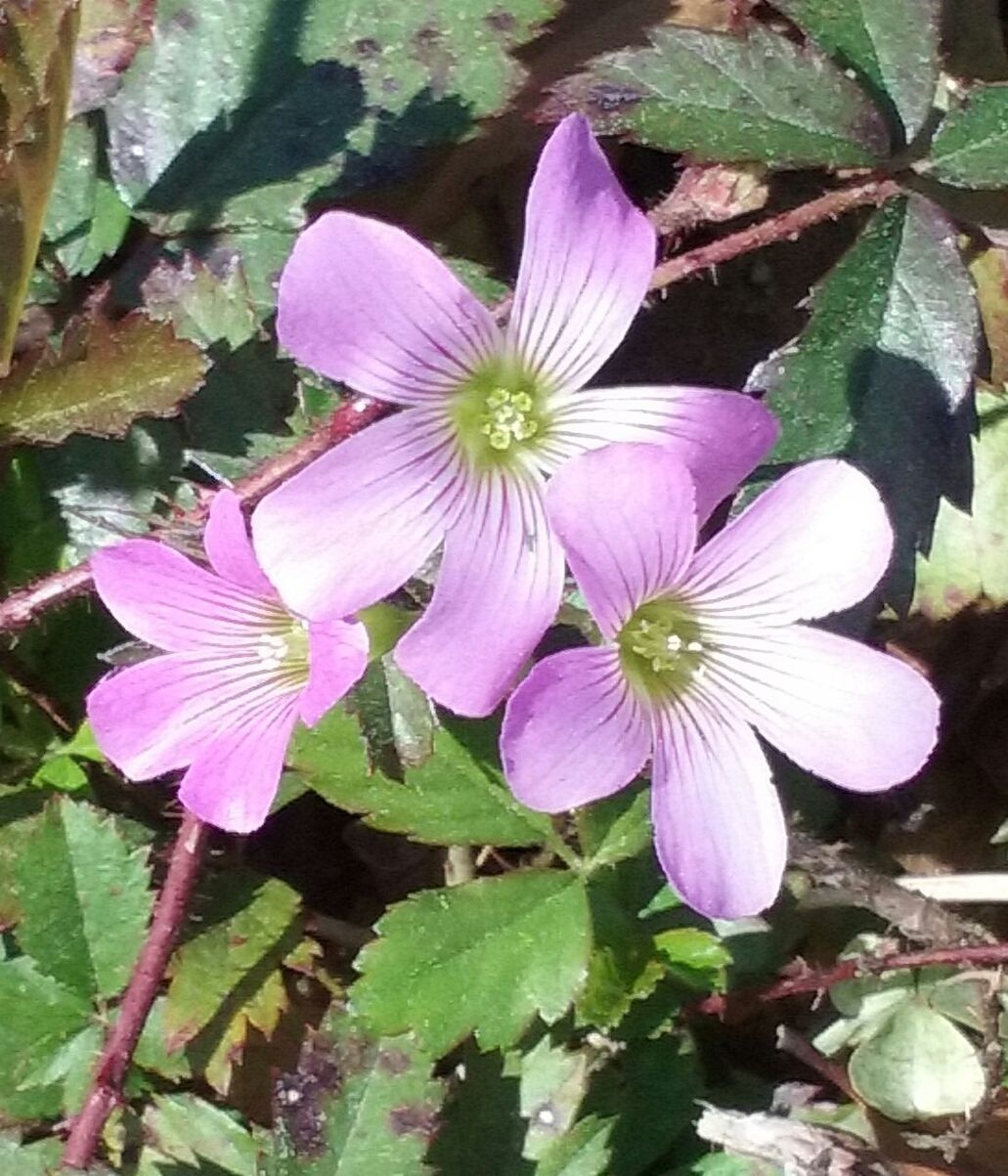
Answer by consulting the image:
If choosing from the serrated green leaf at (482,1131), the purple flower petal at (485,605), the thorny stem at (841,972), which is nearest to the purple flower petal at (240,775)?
the purple flower petal at (485,605)

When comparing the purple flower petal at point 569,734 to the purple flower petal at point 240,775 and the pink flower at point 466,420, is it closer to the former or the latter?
the pink flower at point 466,420

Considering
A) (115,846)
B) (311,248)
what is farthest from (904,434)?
(115,846)

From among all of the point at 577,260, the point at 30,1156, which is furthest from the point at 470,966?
the point at 577,260

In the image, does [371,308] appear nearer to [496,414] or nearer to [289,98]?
[496,414]

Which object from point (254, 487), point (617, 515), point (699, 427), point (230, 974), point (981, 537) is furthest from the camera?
point (981, 537)

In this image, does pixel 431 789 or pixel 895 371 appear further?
pixel 431 789

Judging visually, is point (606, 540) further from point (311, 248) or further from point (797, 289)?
point (797, 289)

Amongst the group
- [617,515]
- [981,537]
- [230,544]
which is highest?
[617,515]
